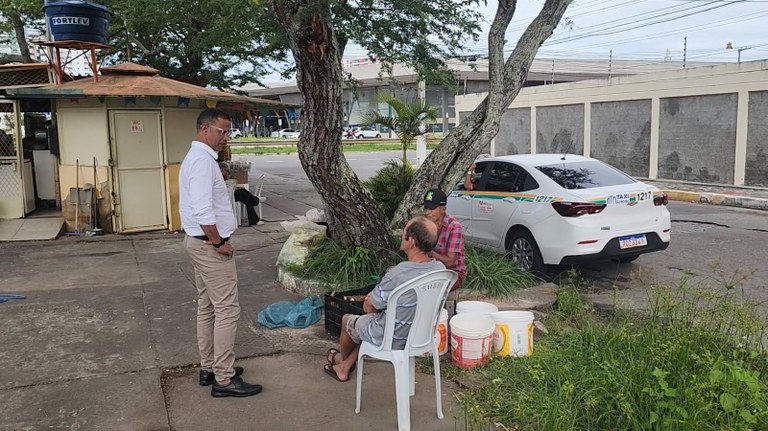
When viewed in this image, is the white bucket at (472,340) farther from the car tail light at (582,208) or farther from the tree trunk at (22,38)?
the tree trunk at (22,38)

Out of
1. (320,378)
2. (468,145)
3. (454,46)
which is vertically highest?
(454,46)

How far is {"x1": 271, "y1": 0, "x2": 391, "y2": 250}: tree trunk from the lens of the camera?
6.11 meters

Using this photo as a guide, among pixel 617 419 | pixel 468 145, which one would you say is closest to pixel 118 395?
pixel 617 419

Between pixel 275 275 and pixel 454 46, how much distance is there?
6756mm

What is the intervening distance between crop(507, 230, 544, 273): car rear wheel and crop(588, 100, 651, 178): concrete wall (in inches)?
502

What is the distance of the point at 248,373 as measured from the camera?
470 cm

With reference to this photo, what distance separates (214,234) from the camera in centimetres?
406

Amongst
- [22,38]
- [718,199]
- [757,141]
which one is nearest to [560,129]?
[757,141]

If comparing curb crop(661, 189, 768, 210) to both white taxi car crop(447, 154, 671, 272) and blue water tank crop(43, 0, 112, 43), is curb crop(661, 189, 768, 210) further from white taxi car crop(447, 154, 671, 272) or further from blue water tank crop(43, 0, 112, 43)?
blue water tank crop(43, 0, 112, 43)

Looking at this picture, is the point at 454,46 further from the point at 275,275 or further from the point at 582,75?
the point at 582,75

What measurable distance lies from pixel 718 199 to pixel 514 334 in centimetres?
1162

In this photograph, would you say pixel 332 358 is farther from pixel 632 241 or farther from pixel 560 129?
pixel 560 129

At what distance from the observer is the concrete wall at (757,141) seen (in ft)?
49.9

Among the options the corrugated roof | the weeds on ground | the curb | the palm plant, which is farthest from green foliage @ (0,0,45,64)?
the curb
